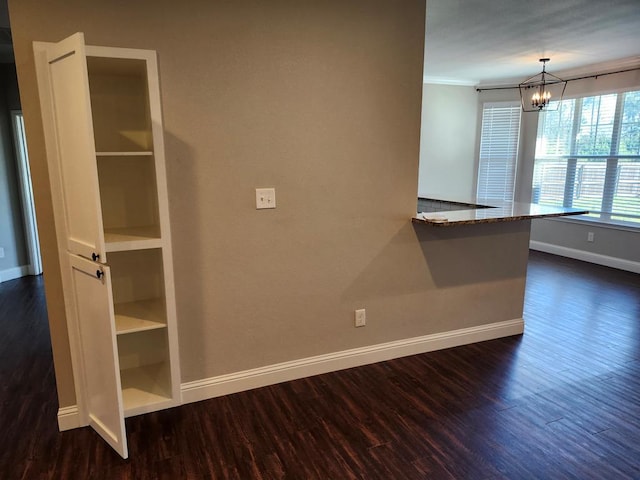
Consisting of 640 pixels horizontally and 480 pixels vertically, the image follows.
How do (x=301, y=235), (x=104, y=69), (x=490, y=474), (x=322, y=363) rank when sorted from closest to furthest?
1. (x=490, y=474)
2. (x=104, y=69)
3. (x=301, y=235)
4. (x=322, y=363)

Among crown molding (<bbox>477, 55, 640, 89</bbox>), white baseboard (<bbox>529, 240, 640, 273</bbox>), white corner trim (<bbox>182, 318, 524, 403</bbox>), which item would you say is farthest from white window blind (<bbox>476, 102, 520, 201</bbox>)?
white corner trim (<bbox>182, 318, 524, 403</bbox>)

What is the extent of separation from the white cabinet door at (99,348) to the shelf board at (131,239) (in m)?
0.14

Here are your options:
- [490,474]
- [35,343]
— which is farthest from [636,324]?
[35,343]

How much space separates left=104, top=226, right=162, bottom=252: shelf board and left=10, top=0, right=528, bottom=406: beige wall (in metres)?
0.17

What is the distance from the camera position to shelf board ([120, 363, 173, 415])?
2.28 metres

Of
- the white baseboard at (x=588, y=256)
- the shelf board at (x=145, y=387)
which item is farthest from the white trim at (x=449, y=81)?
the shelf board at (x=145, y=387)

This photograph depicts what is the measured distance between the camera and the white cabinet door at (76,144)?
167 cm

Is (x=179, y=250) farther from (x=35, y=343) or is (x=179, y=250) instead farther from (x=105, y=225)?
(x=35, y=343)

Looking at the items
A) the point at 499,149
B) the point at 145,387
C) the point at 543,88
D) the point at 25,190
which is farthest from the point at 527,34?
the point at 25,190

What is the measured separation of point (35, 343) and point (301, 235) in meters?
2.30

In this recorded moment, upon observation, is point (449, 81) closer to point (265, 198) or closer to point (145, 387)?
point (265, 198)

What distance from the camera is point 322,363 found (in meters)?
2.81

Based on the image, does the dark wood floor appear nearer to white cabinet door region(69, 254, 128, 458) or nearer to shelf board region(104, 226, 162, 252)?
white cabinet door region(69, 254, 128, 458)

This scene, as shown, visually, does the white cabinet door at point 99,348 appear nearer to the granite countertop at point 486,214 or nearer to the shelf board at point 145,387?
the shelf board at point 145,387
